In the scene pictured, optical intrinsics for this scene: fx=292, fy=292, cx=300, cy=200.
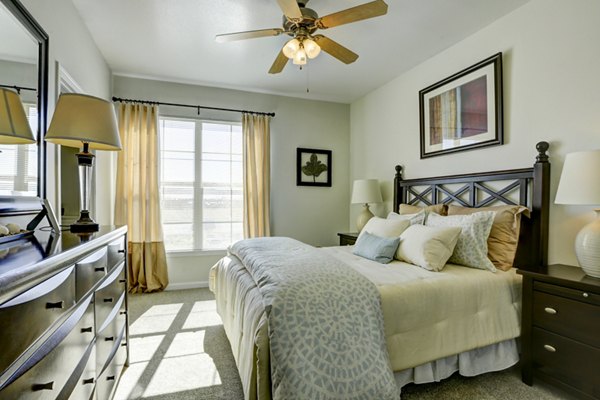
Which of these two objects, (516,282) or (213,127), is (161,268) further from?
(516,282)

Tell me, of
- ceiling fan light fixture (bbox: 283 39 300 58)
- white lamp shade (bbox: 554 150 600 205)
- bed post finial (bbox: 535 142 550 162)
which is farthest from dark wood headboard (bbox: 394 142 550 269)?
ceiling fan light fixture (bbox: 283 39 300 58)

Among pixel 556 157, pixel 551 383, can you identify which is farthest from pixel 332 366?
pixel 556 157

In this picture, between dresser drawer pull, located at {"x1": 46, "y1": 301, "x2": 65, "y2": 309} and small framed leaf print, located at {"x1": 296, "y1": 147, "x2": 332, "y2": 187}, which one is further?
small framed leaf print, located at {"x1": 296, "y1": 147, "x2": 332, "y2": 187}

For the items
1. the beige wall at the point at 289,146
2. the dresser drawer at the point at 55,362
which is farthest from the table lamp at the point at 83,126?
the beige wall at the point at 289,146

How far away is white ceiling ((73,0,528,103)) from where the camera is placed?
2359mm

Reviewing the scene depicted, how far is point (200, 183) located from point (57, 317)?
3208 mm

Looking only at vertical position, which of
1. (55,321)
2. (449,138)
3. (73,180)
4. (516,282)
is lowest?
(516,282)

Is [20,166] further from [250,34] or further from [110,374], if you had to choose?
[250,34]

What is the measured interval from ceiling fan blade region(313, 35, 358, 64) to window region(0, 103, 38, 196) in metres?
1.86

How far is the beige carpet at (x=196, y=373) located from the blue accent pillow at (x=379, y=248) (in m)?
0.87

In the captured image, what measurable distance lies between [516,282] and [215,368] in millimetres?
2196

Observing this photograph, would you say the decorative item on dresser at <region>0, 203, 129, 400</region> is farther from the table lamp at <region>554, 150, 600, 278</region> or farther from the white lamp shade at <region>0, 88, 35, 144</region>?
the table lamp at <region>554, 150, 600, 278</region>

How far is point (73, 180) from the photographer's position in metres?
2.46

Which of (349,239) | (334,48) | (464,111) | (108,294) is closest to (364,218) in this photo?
(349,239)
